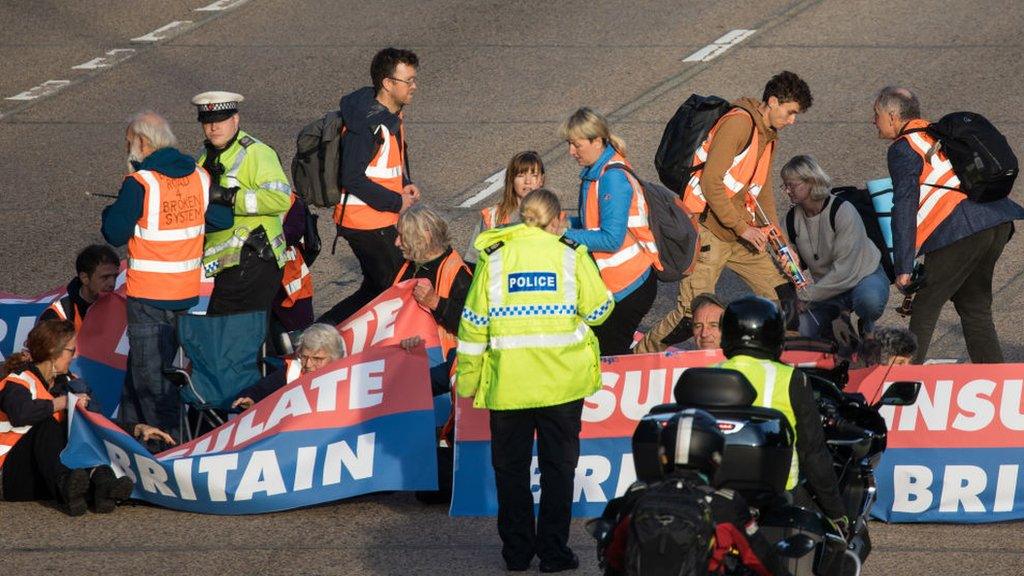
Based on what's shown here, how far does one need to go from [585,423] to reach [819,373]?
1441 millimetres

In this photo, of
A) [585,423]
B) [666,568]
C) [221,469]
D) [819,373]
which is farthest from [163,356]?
[666,568]

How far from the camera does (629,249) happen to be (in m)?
9.41

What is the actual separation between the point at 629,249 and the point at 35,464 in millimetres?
3185

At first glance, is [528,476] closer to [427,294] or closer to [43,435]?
[427,294]

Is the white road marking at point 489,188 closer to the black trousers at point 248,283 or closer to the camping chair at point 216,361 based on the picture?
the black trousers at point 248,283

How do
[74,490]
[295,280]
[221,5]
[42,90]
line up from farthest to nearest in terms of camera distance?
[221,5] → [42,90] → [295,280] → [74,490]

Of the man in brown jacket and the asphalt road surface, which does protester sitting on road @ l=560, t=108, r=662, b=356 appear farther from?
the asphalt road surface

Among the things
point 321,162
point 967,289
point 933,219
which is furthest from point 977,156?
point 321,162

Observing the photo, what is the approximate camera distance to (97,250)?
10.3 metres

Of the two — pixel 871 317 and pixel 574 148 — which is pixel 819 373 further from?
pixel 871 317

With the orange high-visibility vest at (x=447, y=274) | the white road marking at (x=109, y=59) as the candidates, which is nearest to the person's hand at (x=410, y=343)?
the orange high-visibility vest at (x=447, y=274)

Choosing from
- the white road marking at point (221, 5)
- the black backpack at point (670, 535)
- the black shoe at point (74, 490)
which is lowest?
the black shoe at point (74, 490)

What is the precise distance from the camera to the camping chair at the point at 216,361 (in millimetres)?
9375

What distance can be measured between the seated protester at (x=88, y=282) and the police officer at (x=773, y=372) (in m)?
5.14
